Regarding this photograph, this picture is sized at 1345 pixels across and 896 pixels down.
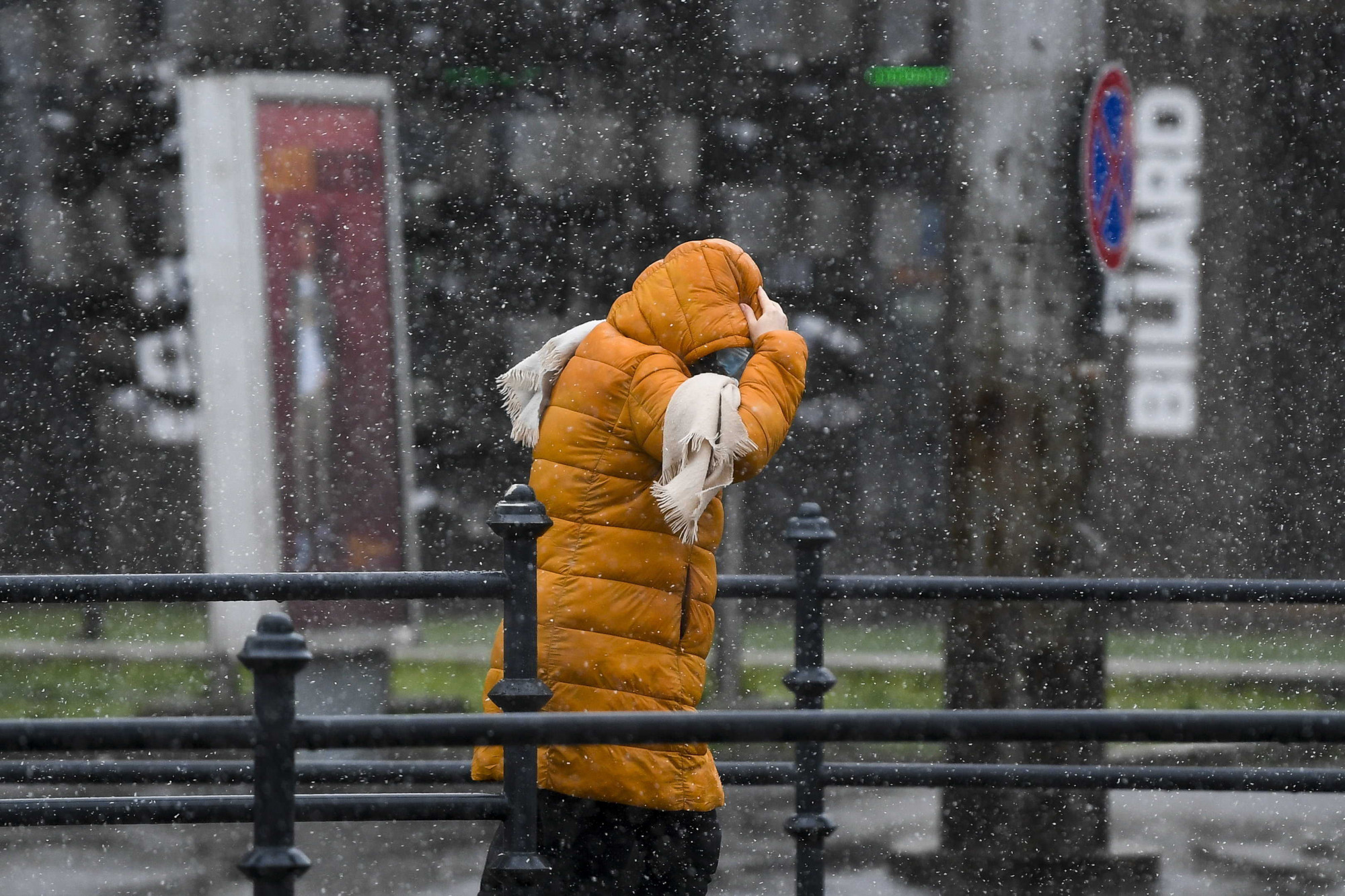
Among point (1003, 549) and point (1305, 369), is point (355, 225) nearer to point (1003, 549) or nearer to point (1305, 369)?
point (1003, 549)

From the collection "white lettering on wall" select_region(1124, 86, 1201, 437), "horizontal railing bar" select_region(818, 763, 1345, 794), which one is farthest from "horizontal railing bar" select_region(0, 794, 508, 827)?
"white lettering on wall" select_region(1124, 86, 1201, 437)

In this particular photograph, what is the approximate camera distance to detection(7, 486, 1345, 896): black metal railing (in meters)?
2.32

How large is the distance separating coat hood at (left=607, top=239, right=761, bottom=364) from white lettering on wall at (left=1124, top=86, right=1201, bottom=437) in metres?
7.87

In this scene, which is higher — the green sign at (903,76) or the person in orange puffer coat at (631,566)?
the green sign at (903,76)

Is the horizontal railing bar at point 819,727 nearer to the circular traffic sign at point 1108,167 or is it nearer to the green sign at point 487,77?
the circular traffic sign at point 1108,167

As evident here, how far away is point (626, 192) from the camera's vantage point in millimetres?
10078

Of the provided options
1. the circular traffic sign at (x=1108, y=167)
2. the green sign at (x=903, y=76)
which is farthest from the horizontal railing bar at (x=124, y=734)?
the green sign at (x=903, y=76)

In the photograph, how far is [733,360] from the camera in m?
3.48

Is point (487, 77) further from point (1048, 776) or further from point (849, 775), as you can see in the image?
point (1048, 776)

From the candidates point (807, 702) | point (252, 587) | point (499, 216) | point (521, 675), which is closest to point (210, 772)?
point (252, 587)

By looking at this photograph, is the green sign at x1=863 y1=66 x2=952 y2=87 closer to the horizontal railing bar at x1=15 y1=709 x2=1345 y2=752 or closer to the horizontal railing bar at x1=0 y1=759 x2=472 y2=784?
the horizontal railing bar at x1=0 y1=759 x2=472 y2=784

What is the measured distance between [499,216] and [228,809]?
734 cm

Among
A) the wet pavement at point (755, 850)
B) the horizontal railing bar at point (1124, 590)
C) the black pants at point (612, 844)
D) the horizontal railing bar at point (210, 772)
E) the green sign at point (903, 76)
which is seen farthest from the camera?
the green sign at point (903, 76)

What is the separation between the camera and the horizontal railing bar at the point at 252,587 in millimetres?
3170
